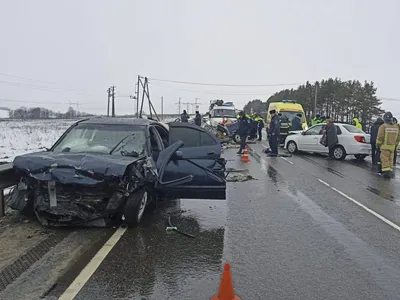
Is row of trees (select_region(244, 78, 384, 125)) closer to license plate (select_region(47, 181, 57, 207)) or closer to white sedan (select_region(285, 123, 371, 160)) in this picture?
white sedan (select_region(285, 123, 371, 160))

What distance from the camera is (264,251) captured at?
5.16 metres

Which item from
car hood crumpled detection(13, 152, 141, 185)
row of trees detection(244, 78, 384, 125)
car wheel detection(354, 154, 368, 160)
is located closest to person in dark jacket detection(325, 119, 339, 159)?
car wheel detection(354, 154, 368, 160)

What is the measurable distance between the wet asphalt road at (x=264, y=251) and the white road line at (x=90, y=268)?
73 millimetres

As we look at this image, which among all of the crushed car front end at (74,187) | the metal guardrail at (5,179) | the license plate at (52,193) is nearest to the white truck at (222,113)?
the metal guardrail at (5,179)

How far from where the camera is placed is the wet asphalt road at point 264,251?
13.1 feet

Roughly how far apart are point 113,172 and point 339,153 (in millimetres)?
13072

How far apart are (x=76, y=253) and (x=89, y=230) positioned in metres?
0.96

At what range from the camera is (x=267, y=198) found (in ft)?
27.9

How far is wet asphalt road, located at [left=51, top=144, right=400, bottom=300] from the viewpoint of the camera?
401 centimetres

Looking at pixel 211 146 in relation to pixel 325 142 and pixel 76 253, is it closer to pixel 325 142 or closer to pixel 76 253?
pixel 76 253

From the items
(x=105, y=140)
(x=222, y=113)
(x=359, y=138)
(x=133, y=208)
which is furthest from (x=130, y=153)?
(x=222, y=113)

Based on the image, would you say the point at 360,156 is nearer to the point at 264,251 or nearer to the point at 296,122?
the point at 296,122

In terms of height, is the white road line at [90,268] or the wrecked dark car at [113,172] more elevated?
the wrecked dark car at [113,172]

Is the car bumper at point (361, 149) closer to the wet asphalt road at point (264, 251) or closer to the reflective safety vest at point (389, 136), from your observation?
the reflective safety vest at point (389, 136)
